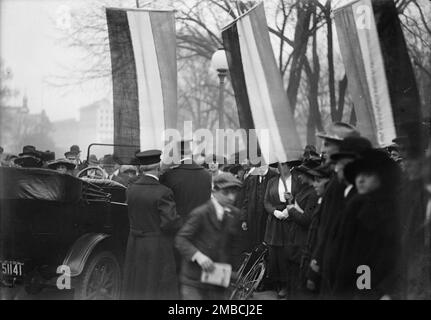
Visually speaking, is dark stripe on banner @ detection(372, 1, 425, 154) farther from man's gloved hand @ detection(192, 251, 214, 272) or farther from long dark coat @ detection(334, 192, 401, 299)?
man's gloved hand @ detection(192, 251, 214, 272)

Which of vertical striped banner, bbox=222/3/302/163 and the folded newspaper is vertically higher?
vertical striped banner, bbox=222/3/302/163

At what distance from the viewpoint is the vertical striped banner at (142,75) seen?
18.6 feet

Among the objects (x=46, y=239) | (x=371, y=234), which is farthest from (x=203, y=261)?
(x=46, y=239)

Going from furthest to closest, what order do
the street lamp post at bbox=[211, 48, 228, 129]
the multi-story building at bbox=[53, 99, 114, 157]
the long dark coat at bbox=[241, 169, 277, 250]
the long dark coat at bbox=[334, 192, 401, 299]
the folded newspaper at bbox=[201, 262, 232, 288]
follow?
the long dark coat at bbox=[241, 169, 277, 250] → the street lamp post at bbox=[211, 48, 228, 129] → the multi-story building at bbox=[53, 99, 114, 157] → the folded newspaper at bbox=[201, 262, 232, 288] → the long dark coat at bbox=[334, 192, 401, 299]

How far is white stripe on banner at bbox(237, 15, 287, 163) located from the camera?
5.40m

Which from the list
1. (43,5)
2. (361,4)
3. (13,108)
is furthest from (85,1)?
(361,4)

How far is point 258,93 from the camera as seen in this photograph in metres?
5.54

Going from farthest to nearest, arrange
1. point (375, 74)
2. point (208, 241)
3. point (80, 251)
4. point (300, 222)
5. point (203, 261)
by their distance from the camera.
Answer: point (300, 222)
point (80, 251)
point (375, 74)
point (208, 241)
point (203, 261)

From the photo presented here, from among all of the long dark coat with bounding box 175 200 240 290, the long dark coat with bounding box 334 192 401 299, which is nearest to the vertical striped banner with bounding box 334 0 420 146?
the long dark coat with bounding box 334 192 401 299

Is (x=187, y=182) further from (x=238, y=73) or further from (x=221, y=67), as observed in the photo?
(x=221, y=67)

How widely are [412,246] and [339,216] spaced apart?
2.31 ft

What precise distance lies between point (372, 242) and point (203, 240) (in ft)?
4.34

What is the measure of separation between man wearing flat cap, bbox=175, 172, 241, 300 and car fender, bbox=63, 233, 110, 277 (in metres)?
1.37

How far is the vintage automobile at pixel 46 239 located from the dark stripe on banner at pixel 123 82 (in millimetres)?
726
